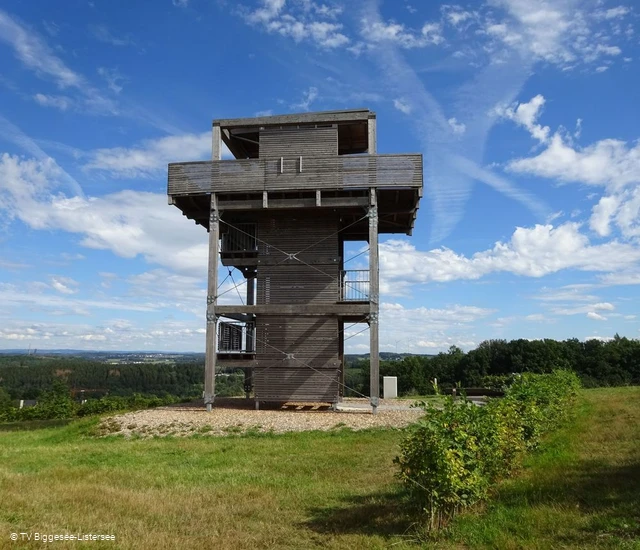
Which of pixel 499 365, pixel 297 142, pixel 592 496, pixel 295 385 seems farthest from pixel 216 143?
pixel 499 365

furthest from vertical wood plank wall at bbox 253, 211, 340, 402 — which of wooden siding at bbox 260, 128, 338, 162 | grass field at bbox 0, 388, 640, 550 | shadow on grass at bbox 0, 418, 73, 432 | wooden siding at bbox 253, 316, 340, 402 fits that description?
shadow on grass at bbox 0, 418, 73, 432

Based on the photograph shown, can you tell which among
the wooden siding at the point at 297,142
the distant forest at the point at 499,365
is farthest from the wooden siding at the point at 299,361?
the distant forest at the point at 499,365

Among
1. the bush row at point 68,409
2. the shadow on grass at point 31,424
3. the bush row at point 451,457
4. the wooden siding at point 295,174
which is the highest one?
the wooden siding at point 295,174

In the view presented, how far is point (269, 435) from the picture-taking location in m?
15.0

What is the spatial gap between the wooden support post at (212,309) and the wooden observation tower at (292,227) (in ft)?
0.12

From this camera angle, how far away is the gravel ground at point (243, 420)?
629 inches

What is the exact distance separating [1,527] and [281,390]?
15.1 metres

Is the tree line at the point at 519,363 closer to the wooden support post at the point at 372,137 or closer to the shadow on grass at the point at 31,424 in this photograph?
the shadow on grass at the point at 31,424

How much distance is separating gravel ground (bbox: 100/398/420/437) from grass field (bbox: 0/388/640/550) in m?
2.86

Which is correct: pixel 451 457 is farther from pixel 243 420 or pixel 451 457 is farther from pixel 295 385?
pixel 295 385

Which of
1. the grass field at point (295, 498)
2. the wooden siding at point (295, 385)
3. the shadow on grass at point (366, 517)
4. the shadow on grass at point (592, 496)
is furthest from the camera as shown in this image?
the wooden siding at point (295, 385)

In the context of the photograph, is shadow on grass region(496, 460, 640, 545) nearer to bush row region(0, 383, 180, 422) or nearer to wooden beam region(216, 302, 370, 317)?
wooden beam region(216, 302, 370, 317)

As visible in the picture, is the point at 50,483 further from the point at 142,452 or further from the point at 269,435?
the point at 269,435

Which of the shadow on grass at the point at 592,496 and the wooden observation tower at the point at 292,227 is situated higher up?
the wooden observation tower at the point at 292,227
